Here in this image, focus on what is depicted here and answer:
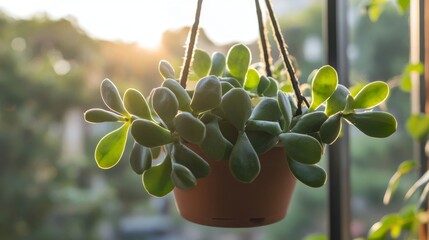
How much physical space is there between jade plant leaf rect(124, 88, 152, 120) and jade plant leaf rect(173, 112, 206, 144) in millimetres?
51

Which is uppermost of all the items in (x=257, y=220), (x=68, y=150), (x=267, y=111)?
(x=267, y=111)

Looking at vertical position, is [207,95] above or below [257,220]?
above

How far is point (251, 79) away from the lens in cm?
46

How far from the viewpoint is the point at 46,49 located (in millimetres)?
3242

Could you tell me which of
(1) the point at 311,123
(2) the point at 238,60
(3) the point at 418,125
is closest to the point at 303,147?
(1) the point at 311,123

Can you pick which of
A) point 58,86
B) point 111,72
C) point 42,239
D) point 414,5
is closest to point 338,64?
point 414,5

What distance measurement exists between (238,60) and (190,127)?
0.14 m

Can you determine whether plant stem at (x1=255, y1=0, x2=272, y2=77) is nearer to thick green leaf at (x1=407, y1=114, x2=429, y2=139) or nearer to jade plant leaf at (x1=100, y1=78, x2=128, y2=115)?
jade plant leaf at (x1=100, y1=78, x2=128, y2=115)

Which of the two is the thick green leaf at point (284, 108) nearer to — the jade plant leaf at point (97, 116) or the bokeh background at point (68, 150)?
the jade plant leaf at point (97, 116)

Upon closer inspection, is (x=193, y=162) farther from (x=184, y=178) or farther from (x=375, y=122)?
(x=375, y=122)

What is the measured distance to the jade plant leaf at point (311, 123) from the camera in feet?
1.23

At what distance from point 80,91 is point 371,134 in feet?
9.68

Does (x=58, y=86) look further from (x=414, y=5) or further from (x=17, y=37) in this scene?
(x=414, y=5)

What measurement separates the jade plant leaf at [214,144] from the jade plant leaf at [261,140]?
0.03 m
